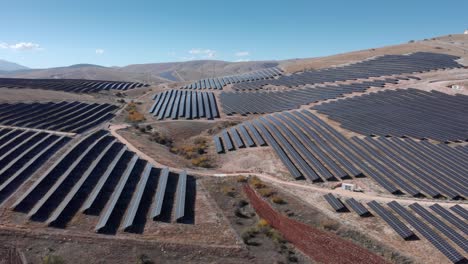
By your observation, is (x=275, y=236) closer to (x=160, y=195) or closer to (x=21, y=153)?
(x=160, y=195)

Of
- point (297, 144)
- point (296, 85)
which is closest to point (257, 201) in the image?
point (297, 144)

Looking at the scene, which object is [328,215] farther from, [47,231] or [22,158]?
[22,158]

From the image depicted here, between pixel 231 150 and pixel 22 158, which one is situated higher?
pixel 22 158

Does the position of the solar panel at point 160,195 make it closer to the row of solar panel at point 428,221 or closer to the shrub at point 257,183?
the shrub at point 257,183

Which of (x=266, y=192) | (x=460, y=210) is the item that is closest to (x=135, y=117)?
(x=266, y=192)

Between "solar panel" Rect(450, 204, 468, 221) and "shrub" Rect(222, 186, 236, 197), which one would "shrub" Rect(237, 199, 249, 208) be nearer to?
"shrub" Rect(222, 186, 236, 197)

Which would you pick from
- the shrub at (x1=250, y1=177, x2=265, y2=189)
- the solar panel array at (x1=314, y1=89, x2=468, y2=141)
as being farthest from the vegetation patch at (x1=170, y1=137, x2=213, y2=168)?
the solar panel array at (x1=314, y1=89, x2=468, y2=141)
